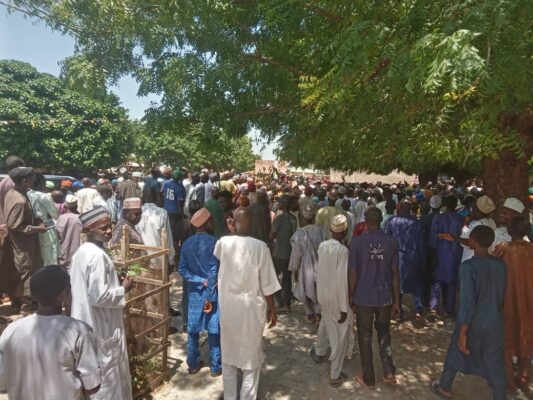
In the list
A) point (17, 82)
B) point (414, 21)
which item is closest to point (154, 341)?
point (414, 21)

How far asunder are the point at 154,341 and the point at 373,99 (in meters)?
3.41

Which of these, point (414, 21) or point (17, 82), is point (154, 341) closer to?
point (414, 21)

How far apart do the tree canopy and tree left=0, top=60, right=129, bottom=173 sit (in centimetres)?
1814

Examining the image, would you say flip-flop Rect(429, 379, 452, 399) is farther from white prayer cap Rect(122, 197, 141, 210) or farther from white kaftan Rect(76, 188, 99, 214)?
white kaftan Rect(76, 188, 99, 214)

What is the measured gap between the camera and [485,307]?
3.42 metres

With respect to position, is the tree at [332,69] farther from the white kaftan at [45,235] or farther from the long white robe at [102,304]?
the white kaftan at [45,235]

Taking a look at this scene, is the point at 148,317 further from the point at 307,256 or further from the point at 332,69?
the point at 332,69

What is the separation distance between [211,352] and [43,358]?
2412 mm

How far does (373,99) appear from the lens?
11.4 ft

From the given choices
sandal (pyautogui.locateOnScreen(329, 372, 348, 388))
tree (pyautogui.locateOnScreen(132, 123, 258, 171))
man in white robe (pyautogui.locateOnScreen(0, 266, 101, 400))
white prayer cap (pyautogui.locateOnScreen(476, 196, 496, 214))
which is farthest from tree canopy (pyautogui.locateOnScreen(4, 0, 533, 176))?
tree (pyautogui.locateOnScreen(132, 123, 258, 171))

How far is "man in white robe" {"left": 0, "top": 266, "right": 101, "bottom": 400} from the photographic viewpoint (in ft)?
6.70

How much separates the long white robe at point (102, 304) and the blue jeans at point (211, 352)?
1.25 metres

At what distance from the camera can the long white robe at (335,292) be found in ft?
13.4

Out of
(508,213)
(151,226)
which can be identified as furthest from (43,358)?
(508,213)
